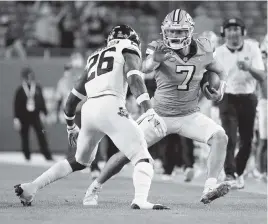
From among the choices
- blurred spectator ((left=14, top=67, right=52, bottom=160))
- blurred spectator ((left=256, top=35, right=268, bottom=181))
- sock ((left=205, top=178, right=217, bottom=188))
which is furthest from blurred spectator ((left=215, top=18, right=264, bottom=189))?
blurred spectator ((left=14, top=67, right=52, bottom=160))

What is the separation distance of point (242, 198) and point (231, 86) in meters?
1.97

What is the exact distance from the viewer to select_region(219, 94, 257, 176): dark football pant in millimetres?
11078

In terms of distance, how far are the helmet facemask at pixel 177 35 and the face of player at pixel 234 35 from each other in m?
2.48

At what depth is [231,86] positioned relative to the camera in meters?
11.3

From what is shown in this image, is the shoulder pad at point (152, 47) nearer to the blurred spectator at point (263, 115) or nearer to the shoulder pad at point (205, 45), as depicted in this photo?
the shoulder pad at point (205, 45)

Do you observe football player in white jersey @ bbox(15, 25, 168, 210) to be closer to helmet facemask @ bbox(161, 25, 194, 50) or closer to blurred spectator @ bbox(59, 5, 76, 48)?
helmet facemask @ bbox(161, 25, 194, 50)

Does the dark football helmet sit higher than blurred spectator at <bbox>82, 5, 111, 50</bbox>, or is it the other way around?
the dark football helmet

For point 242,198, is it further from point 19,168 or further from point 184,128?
point 19,168

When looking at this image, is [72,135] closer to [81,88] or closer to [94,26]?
[81,88]

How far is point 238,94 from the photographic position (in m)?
11.3

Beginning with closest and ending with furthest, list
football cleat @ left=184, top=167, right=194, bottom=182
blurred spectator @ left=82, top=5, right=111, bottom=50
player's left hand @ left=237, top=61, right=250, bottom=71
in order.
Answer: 1. player's left hand @ left=237, top=61, right=250, bottom=71
2. football cleat @ left=184, top=167, right=194, bottom=182
3. blurred spectator @ left=82, top=5, right=111, bottom=50

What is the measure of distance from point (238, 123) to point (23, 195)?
395 cm

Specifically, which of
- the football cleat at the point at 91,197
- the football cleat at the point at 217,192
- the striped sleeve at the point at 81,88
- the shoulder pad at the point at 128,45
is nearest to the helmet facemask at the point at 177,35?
the shoulder pad at the point at 128,45

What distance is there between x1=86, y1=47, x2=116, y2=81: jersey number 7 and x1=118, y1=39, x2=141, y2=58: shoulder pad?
3.2 inches
